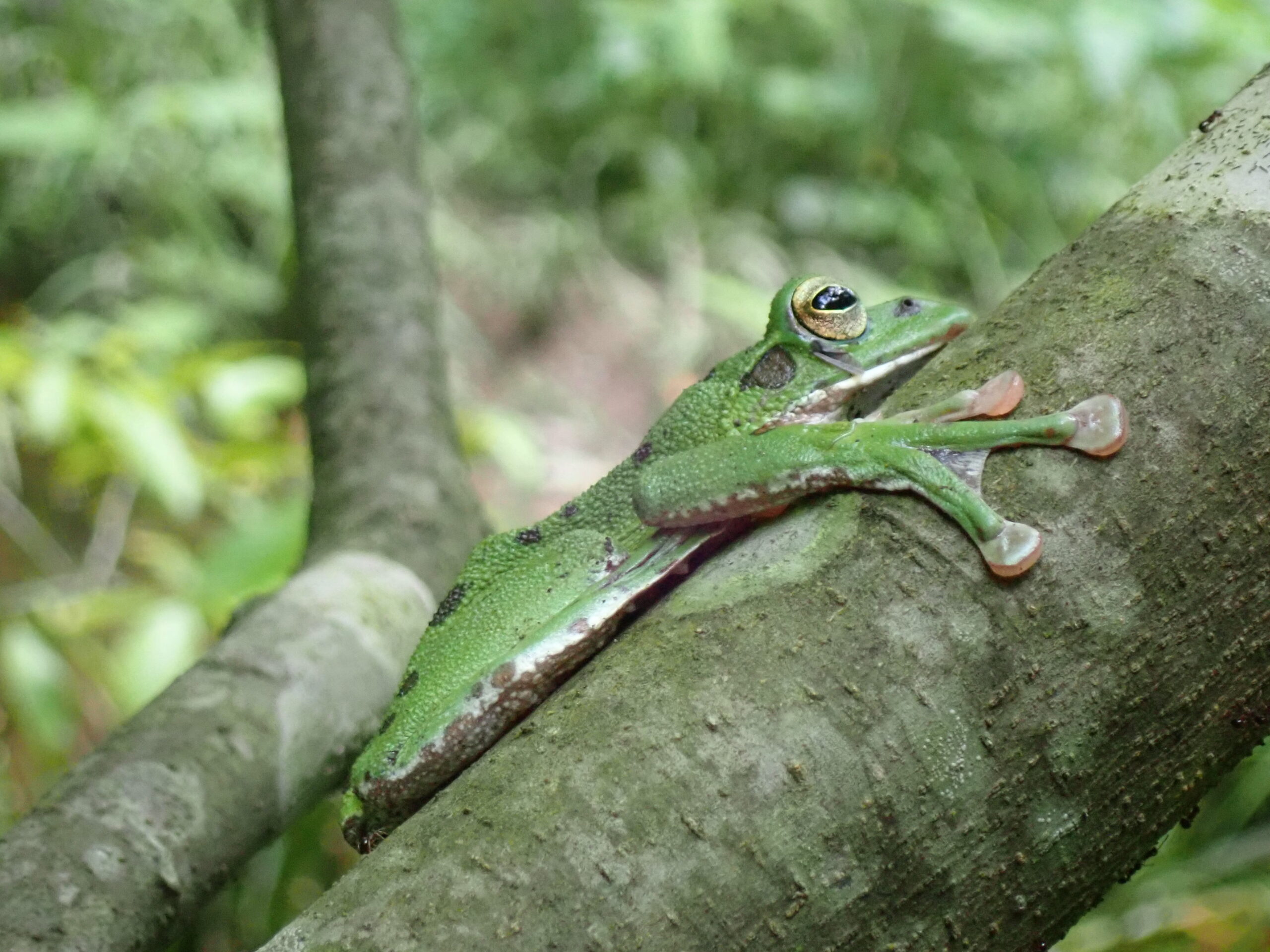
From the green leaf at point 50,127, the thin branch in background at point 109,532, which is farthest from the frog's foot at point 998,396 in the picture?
the green leaf at point 50,127

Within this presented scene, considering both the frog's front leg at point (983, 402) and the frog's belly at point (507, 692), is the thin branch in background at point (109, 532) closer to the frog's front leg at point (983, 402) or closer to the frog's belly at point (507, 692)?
the frog's belly at point (507, 692)

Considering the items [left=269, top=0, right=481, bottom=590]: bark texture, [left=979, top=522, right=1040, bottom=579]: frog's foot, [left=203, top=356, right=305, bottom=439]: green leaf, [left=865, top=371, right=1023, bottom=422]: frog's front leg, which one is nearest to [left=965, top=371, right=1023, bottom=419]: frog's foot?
[left=865, top=371, right=1023, bottom=422]: frog's front leg

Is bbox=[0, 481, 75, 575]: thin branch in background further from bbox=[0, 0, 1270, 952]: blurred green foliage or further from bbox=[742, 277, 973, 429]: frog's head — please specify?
bbox=[742, 277, 973, 429]: frog's head

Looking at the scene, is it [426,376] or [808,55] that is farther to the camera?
[808,55]

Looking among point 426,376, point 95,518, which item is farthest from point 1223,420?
point 95,518

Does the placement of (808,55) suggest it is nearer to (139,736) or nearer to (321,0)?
(321,0)

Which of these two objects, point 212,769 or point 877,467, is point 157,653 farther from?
point 877,467
